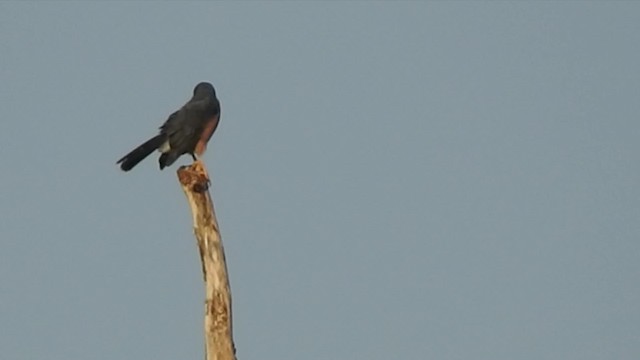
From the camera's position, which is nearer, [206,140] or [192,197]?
[192,197]

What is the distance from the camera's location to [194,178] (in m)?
11.2

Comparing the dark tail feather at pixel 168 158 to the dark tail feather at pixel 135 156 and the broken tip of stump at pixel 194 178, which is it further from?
the broken tip of stump at pixel 194 178

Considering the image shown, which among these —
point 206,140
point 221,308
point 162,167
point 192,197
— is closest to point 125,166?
point 162,167

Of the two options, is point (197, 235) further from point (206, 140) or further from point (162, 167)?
point (206, 140)

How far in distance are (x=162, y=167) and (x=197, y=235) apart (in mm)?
2729

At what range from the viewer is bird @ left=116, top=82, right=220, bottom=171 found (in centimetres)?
1345

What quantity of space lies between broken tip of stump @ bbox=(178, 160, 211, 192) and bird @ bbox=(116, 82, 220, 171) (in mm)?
1731

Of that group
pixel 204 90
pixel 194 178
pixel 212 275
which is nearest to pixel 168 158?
pixel 204 90

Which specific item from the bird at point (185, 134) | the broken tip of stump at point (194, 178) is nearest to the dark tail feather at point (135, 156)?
the bird at point (185, 134)

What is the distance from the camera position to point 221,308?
34.5 ft

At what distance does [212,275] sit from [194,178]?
101 centimetres

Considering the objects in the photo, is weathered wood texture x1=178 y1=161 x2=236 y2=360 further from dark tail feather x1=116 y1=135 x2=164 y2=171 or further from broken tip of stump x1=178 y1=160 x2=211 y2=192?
dark tail feather x1=116 y1=135 x2=164 y2=171

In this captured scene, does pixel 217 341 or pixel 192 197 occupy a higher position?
pixel 192 197

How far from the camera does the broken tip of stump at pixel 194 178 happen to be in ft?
36.5
